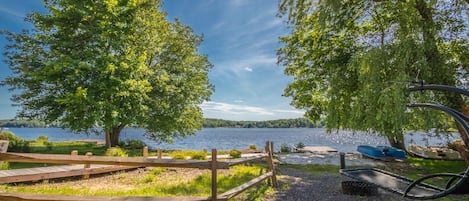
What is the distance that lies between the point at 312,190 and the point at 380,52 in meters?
4.70

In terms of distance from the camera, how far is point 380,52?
329 inches

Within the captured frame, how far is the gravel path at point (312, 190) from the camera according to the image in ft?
21.9

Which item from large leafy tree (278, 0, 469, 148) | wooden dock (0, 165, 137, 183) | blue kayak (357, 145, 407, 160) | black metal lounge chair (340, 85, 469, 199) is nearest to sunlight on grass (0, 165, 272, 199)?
wooden dock (0, 165, 137, 183)

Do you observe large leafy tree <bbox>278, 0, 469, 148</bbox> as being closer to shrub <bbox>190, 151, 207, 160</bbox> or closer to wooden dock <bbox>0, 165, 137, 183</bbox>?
shrub <bbox>190, 151, 207, 160</bbox>

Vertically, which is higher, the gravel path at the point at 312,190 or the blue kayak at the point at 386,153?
the blue kayak at the point at 386,153

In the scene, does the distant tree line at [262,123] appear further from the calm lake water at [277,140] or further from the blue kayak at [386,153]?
the blue kayak at [386,153]

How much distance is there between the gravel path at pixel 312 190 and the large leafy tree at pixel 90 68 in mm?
8895

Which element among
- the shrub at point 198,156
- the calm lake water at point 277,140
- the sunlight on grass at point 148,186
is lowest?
the calm lake water at point 277,140

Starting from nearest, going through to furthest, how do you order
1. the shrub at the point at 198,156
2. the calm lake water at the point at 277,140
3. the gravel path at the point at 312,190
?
the gravel path at the point at 312,190 < the shrub at the point at 198,156 < the calm lake water at the point at 277,140

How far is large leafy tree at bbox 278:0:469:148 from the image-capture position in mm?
8031

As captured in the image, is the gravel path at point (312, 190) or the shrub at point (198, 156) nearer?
the gravel path at point (312, 190)

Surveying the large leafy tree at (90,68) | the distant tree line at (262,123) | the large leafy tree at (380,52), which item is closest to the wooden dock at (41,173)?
the large leafy tree at (90,68)

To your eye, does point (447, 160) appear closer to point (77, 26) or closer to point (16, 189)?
point (16, 189)

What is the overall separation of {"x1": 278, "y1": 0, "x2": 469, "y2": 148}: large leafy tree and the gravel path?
7.10 ft
